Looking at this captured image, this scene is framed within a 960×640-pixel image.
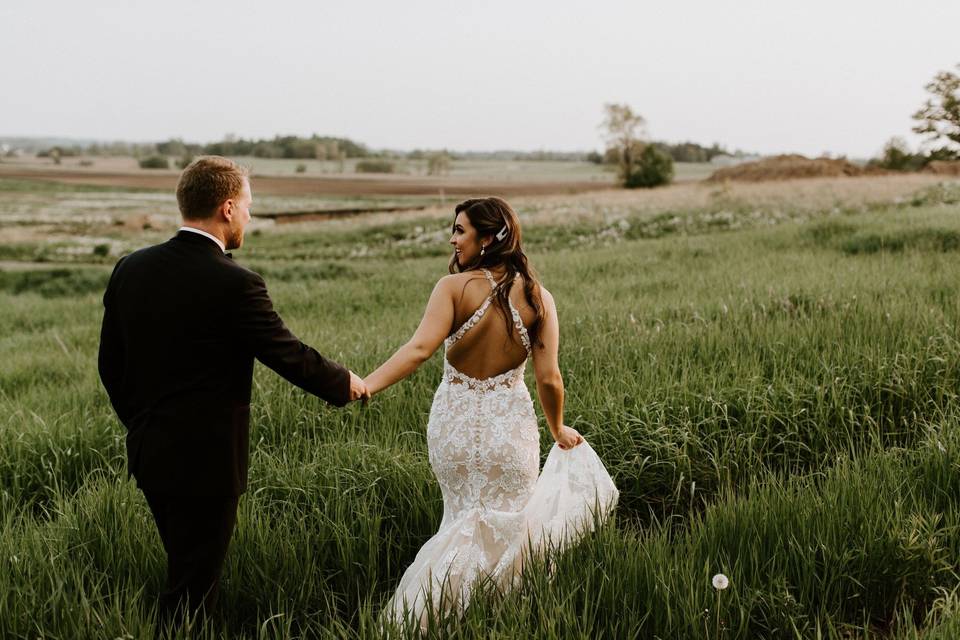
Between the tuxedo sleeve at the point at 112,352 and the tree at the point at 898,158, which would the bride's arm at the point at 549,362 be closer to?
the tuxedo sleeve at the point at 112,352

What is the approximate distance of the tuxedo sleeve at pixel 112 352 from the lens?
132 inches

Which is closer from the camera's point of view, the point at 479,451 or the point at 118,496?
the point at 479,451

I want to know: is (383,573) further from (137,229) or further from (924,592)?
(137,229)

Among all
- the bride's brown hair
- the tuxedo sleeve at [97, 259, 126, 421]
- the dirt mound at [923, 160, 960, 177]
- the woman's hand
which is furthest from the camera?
the dirt mound at [923, 160, 960, 177]

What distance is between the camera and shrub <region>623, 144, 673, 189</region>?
71812mm

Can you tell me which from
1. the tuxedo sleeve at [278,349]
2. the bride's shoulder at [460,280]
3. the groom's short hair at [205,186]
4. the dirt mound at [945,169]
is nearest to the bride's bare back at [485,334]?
the bride's shoulder at [460,280]

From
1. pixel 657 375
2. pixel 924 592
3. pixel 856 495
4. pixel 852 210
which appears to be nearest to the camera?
pixel 924 592

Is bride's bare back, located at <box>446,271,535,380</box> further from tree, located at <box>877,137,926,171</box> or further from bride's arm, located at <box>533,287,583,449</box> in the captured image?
tree, located at <box>877,137,926,171</box>

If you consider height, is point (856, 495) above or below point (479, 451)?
below

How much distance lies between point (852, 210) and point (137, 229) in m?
40.4

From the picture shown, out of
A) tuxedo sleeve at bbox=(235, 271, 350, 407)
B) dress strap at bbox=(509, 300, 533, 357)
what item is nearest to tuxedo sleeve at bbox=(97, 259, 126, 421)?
tuxedo sleeve at bbox=(235, 271, 350, 407)

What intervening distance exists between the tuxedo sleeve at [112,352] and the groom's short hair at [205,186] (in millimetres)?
452

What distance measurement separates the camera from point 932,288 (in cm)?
899

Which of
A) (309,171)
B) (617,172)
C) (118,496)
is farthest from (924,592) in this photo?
(617,172)
